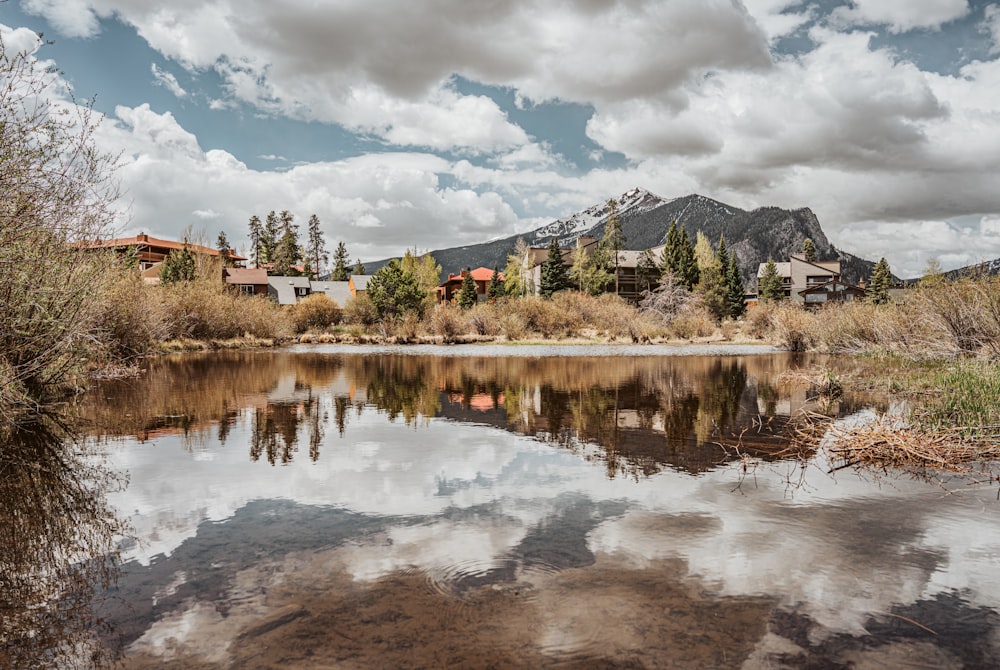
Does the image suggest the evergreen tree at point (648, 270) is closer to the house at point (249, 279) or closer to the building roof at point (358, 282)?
the building roof at point (358, 282)

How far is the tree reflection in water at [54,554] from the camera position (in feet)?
13.0

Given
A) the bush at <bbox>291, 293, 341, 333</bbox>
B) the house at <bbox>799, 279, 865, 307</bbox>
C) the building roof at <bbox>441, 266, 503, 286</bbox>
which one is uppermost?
the building roof at <bbox>441, 266, 503, 286</bbox>

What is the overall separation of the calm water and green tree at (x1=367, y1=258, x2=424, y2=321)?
44803 mm

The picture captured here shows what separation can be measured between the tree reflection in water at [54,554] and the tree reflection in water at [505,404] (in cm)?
238

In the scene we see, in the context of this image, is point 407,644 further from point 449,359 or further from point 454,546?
point 449,359

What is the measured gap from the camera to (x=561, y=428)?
12445mm

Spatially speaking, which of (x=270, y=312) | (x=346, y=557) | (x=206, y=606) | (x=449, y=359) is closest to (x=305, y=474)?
(x=346, y=557)

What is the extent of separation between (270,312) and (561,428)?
42.6m

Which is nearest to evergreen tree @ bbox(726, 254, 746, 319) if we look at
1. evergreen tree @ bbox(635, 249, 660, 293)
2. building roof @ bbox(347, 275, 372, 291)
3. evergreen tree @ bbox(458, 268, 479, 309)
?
evergreen tree @ bbox(635, 249, 660, 293)

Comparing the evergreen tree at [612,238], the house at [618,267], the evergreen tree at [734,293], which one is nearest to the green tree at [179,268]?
the house at [618,267]

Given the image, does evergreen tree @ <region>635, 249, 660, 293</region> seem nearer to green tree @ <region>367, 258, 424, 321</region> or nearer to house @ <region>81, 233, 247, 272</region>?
green tree @ <region>367, 258, 424, 321</region>

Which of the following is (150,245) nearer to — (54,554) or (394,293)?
(394,293)

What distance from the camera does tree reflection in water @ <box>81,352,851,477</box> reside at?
10.8 m

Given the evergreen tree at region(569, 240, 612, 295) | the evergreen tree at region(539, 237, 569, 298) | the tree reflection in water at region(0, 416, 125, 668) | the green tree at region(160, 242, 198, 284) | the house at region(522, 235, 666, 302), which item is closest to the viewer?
the tree reflection in water at region(0, 416, 125, 668)
